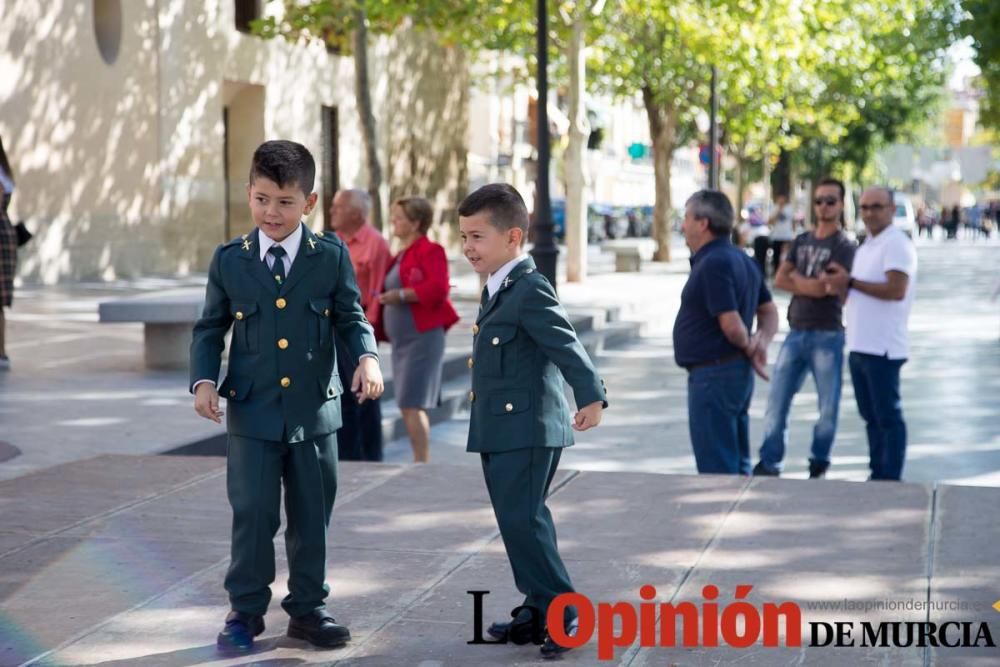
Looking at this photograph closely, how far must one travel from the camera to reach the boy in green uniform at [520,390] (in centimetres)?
494

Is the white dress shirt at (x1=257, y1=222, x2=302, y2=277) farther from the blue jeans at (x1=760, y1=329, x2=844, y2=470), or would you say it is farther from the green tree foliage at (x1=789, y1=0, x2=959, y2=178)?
the green tree foliage at (x1=789, y1=0, x2=959, y2=178)

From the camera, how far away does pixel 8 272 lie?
13.0 meters

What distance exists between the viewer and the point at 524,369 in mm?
5020

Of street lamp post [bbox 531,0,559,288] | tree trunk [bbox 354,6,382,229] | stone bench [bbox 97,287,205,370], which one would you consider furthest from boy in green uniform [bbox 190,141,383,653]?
tree trunk [bbox 354,6,382,229]

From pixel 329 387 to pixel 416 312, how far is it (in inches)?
172

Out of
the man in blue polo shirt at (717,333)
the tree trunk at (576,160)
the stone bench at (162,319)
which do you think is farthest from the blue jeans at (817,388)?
the tree trunk at (576,160)

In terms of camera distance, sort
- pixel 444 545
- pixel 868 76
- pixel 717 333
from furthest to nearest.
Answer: pixel 868 76 < pixel 717 333 < pixel 444 545

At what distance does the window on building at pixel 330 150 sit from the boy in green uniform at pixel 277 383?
29.6 m

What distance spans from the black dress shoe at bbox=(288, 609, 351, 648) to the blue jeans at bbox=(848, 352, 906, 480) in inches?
192

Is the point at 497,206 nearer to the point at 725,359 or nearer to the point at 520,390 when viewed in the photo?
the point at 520,390

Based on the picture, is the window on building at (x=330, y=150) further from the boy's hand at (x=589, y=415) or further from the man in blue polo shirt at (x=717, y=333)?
the boy's hand at (x=589, y=415)

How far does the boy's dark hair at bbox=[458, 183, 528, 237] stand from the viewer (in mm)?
4934

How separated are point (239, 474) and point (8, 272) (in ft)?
28.6

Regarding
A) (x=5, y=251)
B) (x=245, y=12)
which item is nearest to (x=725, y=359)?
(x=5, y=251)
